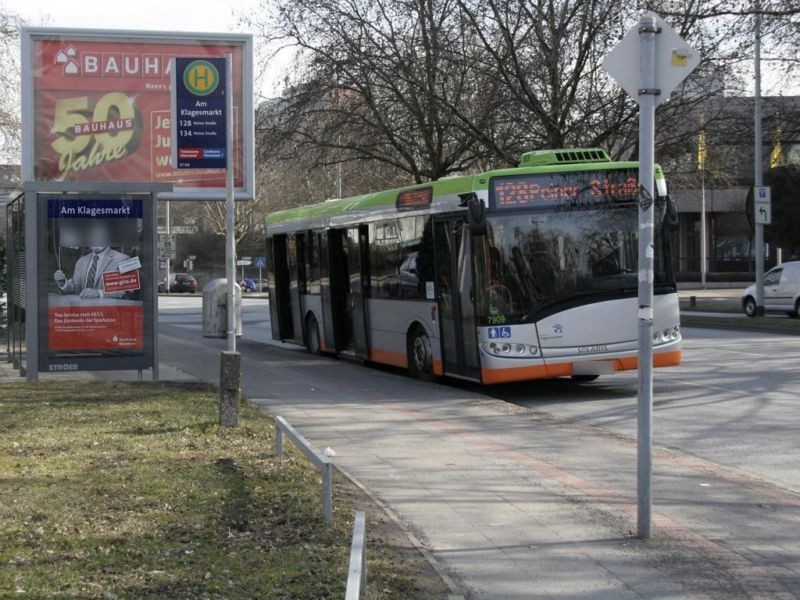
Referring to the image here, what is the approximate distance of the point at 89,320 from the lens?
589 inches

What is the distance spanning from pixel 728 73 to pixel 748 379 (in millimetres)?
11887

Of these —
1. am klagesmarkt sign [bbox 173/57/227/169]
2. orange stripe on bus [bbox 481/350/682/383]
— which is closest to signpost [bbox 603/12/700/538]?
am klagesmarkt sign [bbox 173/57/227/169]

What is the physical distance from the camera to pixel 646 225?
6.38m

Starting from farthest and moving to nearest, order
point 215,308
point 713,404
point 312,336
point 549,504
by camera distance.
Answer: point 312,336 → point 215,308 → point 713,404 → point 549,504

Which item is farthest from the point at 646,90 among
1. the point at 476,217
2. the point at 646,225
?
the point at 476,217

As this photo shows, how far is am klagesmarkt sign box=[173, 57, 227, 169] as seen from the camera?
11.8m

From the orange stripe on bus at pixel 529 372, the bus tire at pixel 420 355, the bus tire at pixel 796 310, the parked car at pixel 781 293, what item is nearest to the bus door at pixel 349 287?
the bus tire at pixel 420 355

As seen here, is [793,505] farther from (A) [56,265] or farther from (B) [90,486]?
(A) [56,265]

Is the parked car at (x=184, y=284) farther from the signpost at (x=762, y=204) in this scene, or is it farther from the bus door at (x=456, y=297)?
the bus door at (x=456, y=297)

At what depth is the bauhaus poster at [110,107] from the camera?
731 inches

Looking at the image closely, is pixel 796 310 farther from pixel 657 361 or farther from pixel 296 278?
pixel 657 361

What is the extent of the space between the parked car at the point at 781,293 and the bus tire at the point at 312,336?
1667cm

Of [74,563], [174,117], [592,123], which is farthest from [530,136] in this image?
[74,563]

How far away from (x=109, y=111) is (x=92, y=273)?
5.03 metres
